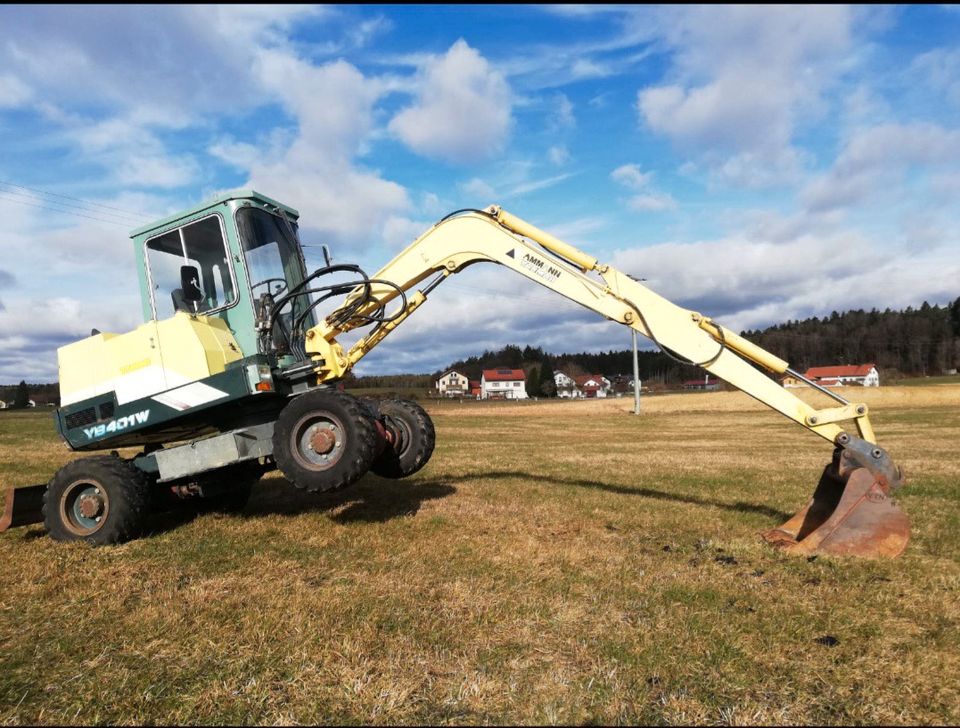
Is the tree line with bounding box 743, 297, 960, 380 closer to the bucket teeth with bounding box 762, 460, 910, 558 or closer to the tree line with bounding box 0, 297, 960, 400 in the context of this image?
the tree line with bounding box 0, 297, 960, 400

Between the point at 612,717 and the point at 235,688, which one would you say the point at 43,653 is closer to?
the point at 235,688

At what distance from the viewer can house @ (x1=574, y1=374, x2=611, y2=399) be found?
142000 millimetres

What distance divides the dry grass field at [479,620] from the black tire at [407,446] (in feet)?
2.23

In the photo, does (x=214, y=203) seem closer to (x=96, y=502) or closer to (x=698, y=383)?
(x=96, y=502)

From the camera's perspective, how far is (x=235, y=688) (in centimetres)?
368

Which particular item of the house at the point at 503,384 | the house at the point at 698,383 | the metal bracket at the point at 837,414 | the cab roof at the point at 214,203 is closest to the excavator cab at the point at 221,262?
the cab roof at the point at 214,203

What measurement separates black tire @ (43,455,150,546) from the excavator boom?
101 inches

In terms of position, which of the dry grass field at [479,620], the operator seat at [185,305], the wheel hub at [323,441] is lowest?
the dry grass field at [479,620]

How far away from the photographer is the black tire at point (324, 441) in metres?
6.57

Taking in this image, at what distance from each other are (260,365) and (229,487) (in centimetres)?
225

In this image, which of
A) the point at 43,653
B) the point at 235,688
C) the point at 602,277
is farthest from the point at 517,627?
the point at 602,277

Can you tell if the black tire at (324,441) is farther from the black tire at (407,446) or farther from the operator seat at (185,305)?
the operator seat at (185,305)

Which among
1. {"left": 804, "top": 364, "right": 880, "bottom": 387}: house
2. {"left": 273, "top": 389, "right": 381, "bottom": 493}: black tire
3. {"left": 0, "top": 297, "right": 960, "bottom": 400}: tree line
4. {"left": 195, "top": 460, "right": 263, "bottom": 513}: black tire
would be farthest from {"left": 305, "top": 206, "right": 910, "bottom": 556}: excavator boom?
{"left": 804, "top": 364, "right": 880, "bottom": 387}: house

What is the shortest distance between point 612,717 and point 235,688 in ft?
7.21
